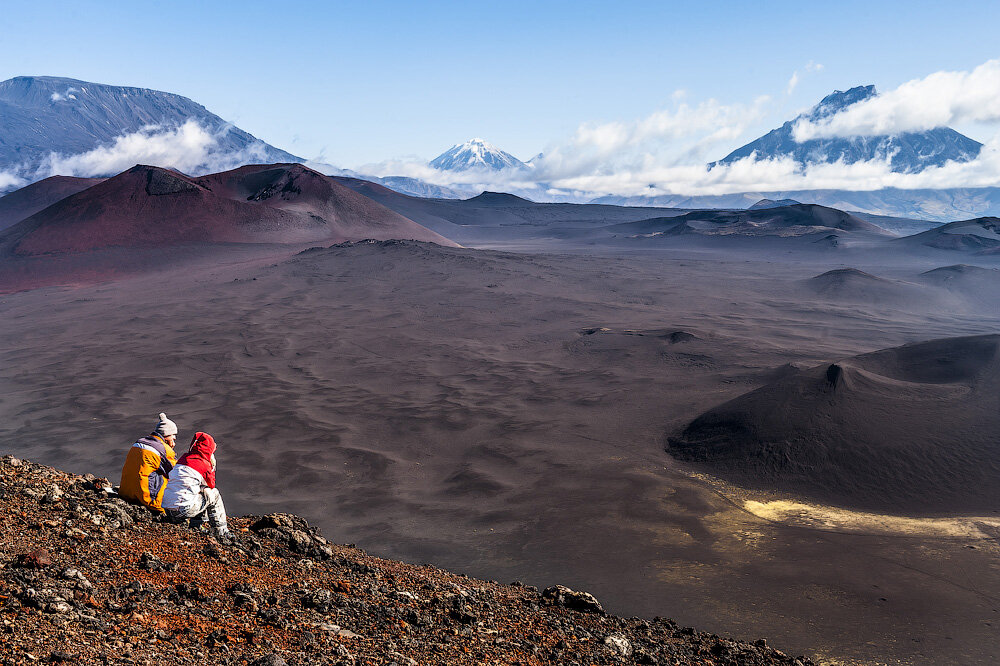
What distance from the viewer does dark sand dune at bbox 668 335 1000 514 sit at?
11.0 metres

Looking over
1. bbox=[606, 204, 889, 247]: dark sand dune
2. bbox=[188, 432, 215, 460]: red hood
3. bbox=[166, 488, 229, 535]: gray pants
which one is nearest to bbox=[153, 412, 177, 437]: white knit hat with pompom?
bbox=[188, 432, 215, 460]: red hood

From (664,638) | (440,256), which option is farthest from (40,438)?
(440,256)

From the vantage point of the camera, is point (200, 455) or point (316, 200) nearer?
point (200, 455)

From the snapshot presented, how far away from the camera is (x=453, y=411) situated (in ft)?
52.0

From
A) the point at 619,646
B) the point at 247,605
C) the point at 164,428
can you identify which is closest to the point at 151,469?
the point at 164,428

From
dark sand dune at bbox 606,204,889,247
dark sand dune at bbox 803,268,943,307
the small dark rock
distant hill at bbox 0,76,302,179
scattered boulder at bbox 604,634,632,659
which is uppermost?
distant hill at bbox 0,76,302,179

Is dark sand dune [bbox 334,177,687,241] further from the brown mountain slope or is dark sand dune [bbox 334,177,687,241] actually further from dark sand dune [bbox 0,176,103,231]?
dark sand dune [bbox 0,176,103,231]

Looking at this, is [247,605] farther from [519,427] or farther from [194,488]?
[519,427]

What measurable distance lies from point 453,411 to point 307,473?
4362 mm

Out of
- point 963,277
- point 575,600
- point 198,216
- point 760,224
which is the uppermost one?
point 760,224

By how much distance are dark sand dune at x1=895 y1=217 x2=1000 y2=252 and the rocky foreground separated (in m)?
76.2

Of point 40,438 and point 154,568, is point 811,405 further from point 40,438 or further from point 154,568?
point 40,438

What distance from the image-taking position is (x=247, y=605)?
460cm

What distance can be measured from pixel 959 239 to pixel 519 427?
73.1 metres
